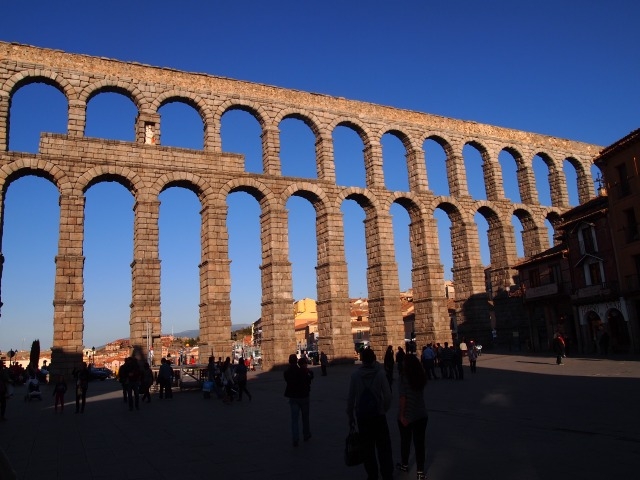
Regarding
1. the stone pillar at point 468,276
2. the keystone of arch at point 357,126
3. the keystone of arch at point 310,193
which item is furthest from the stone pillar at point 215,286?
the stone pillar at point 468,276

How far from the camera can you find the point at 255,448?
9.77 metres

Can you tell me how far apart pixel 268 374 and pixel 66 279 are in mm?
12457

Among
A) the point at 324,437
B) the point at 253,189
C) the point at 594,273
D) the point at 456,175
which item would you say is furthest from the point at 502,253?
the point at 324,437

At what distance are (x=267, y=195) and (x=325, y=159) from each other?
579 cm

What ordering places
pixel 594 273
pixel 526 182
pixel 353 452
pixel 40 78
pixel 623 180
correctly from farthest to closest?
pixel 526 182
pixel 594 273
pixel 40 78
pixel 623 180
pixel 353 452

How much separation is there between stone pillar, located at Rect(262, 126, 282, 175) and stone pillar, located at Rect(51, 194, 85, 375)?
493 inches

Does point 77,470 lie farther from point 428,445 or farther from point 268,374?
point 268,374

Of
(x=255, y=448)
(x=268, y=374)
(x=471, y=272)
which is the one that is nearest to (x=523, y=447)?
(x=255, y=448)

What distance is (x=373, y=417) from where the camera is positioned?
274 inches

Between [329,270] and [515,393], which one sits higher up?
[329,270]

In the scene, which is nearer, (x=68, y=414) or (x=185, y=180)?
(x=68, y=414)

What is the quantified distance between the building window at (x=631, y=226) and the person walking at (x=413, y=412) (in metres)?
27.5

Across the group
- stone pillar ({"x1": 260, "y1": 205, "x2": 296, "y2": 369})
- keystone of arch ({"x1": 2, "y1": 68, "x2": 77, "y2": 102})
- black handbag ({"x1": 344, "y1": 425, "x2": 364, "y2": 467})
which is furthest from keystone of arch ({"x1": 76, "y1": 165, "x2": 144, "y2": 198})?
black handbag ({"x1": 344, "y1": 425, "x2": 364, "y2": 467})

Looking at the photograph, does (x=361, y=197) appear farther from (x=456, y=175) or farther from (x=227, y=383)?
(x=227, y=383)
